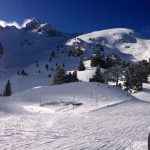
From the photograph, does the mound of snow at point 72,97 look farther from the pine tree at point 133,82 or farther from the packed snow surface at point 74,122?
the pine tree at point 133,82

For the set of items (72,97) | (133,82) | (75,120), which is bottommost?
(75,120)

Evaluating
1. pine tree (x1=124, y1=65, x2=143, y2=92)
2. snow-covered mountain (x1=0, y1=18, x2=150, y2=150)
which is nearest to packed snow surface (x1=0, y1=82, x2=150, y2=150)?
snow-covered mountain (x1=0, y1=18, x2=150, y2=150)

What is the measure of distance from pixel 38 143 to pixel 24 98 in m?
27.2

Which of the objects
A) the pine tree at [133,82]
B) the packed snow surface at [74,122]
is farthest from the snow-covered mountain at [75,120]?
the pine tree at [133,82]

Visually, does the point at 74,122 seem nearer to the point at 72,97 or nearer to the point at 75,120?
the point at 75,120

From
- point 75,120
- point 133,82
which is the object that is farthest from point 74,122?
point 133,82

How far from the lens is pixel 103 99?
1661 inches

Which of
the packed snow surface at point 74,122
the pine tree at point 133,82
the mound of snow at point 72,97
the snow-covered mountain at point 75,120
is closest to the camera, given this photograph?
the packed snow surface at point 74,122

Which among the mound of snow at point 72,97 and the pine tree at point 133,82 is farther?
the pine tree at point 133,82

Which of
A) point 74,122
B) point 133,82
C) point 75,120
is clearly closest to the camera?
point 74,122

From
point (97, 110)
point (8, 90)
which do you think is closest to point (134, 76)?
Result: point (8, 90)

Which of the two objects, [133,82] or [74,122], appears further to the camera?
[133,82]

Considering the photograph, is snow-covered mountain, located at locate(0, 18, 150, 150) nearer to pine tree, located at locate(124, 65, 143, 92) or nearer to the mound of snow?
the mound of snow

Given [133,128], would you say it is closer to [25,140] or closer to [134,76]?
[25,140]
